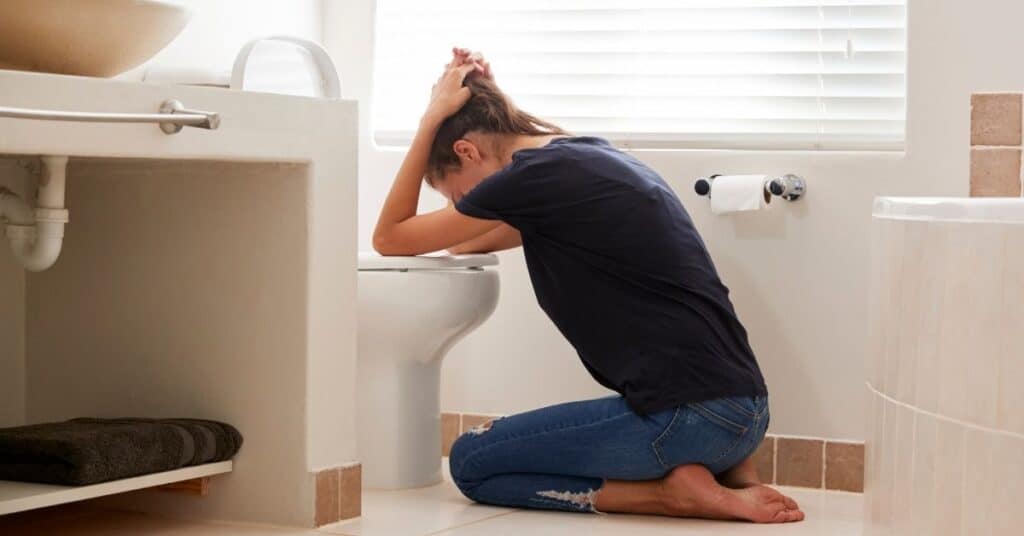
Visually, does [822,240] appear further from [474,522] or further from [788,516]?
[474,522]

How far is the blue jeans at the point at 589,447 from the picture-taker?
2.67 metres

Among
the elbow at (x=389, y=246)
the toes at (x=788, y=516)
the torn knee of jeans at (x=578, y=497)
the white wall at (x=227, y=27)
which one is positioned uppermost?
the white wall at (x=227, y=27)

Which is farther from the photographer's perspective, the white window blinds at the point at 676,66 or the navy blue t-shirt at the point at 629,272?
the white window blinds at the point at 676,66

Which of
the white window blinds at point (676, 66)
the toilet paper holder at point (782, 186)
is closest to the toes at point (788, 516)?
the toilet paper holder at point (782, 186)

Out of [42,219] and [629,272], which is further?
[629,272]

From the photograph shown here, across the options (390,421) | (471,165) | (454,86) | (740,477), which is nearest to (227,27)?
(454,86)

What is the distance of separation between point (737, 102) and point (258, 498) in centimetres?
144

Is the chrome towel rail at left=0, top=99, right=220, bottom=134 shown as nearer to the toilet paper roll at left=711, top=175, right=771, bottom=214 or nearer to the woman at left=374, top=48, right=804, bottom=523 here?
the woman at left=374, top=48, right=804, bottom=523

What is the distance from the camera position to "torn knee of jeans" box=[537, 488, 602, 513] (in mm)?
2750

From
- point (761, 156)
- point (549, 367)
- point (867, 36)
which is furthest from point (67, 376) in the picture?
point (867, 36)

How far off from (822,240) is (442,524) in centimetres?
110

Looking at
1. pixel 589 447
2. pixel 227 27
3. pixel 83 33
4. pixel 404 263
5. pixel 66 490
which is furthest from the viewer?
pixel 227 27

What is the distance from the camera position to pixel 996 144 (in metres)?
3.00

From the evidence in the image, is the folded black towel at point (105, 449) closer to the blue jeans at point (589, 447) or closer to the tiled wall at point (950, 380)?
the blue jeans at point (589, 447)
